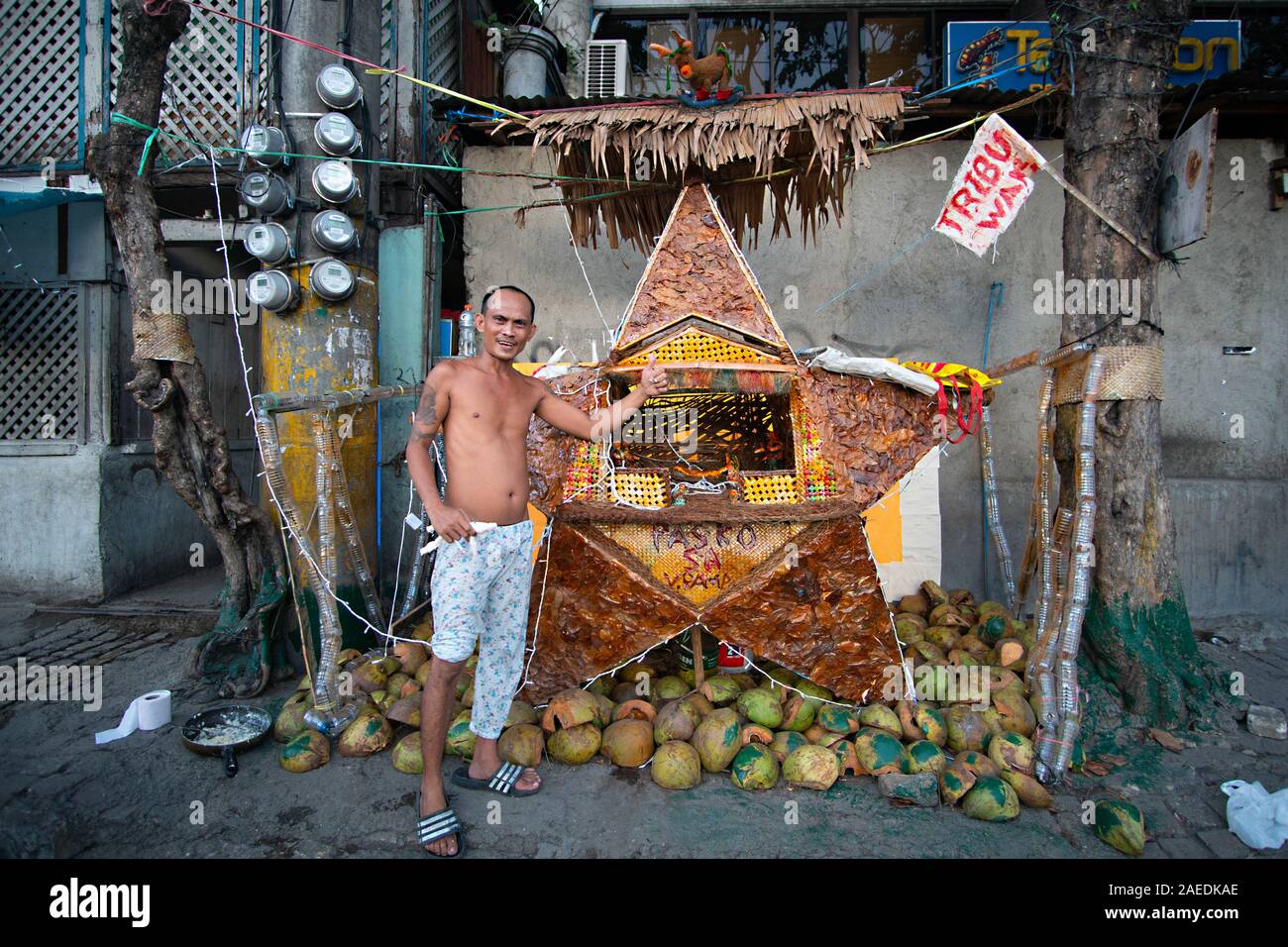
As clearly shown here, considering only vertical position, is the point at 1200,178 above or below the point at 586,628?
above

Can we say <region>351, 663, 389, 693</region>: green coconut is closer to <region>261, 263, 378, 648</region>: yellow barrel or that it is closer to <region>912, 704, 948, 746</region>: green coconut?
<region>261, 263, 378, 648</region>: yellow barrel

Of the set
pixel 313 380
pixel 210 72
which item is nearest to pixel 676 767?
pixel 313 380

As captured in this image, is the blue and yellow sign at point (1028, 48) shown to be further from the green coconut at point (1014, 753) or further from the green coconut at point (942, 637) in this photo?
the green coconut at point (1014, 753)

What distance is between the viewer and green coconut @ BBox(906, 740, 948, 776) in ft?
11.0

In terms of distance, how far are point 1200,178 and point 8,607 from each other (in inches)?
376

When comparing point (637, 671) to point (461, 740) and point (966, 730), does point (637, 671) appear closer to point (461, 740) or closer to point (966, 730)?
point (461, 740)

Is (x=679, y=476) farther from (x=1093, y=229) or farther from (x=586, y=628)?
(x=1093, y=229)

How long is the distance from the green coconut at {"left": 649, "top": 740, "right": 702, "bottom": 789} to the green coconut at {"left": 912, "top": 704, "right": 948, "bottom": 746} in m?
1.22

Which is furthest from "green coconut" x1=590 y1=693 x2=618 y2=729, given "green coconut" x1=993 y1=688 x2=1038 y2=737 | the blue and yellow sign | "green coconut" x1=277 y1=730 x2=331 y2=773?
the blue and yellow sign

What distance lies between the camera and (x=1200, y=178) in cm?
372

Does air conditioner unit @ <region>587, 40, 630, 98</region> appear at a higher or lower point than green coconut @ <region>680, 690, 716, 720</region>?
higher
